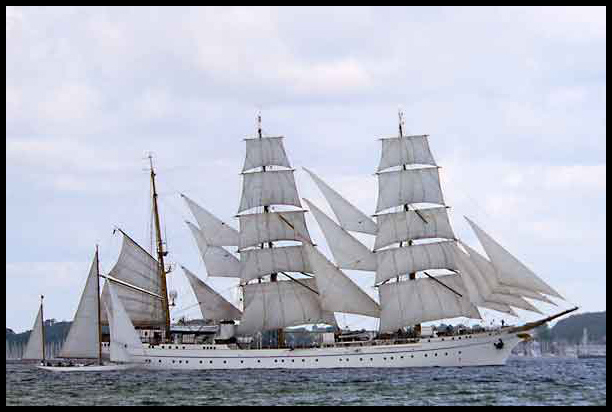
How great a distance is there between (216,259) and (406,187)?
15258mm

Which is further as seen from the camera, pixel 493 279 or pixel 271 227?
pixel 271 227

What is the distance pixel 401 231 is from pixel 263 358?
1378 centimetres

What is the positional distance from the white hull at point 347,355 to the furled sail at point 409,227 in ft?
24.9

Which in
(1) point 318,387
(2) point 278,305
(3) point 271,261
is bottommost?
(1) point 318,387

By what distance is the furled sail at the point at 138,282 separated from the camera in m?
107

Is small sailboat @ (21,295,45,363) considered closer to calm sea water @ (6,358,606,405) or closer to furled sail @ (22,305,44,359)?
furled sail @ (22,305,44,359)

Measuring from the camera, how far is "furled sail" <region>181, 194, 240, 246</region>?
4232 inches

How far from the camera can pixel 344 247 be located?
106 metres

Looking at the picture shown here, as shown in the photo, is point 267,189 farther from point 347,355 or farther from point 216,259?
point 347,355

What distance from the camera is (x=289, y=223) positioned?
Answer: 4232 inches

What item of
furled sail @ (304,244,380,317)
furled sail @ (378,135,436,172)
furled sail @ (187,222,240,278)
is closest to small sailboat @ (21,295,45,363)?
furled sail @ (187,222,240,278)

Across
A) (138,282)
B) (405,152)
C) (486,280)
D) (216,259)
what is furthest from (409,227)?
(138,282)

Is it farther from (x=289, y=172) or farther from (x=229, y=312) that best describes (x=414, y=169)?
(x=229, y=312)
